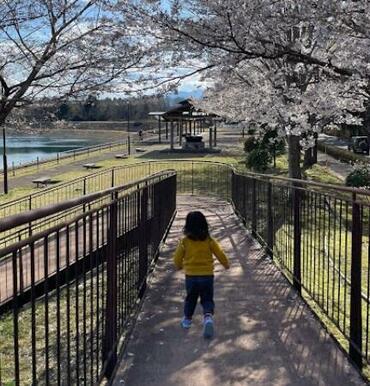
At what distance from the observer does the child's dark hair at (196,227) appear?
16.6 feet

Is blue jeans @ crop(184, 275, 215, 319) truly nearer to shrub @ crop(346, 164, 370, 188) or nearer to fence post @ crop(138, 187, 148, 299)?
fence post @ crop(138, 187, 148, 299)

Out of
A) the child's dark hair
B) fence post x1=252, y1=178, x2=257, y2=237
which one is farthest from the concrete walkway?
fence post x1=252, y1=178, x2=257, y2=237

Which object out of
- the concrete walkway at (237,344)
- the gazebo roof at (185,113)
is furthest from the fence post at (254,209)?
the gazebo roof at (185,113)

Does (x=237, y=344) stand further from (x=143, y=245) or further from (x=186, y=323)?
(x=143, y=245)

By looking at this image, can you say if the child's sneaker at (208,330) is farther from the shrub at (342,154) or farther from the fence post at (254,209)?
the shrub at (342,154)

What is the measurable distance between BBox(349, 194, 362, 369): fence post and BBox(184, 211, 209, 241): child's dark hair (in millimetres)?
1516

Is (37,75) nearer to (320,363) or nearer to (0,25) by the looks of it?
(0,25)

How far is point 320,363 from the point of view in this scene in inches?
160

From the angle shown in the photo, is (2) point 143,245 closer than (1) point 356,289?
No

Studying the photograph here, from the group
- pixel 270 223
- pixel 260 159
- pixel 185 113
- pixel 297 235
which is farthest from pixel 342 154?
pixel 297 235

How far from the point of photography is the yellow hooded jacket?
5082mm

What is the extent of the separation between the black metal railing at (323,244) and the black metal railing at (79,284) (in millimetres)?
1642

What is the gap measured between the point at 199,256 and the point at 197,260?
0.04 m

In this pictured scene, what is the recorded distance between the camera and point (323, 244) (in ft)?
18.6
